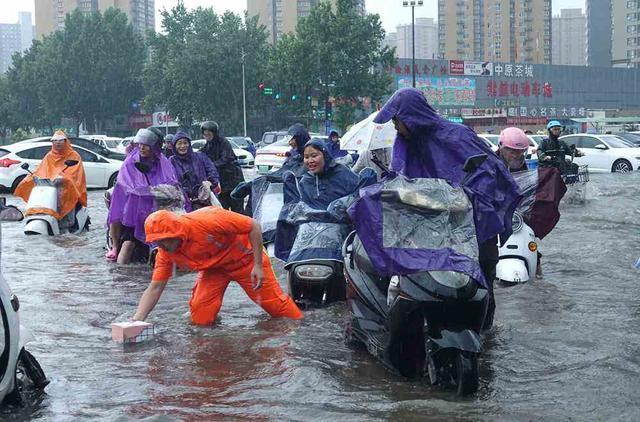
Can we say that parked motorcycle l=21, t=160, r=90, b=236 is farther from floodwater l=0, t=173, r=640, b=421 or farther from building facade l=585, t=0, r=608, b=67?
building facade l=585, t=0, r=608, b=67

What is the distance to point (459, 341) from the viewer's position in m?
5.01

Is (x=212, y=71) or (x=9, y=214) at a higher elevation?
(x=212, y=71)

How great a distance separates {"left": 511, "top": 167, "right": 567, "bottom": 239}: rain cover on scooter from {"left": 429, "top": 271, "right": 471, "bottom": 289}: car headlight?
11.2 ft

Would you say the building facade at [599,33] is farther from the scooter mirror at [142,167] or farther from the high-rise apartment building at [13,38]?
the scooter mirror at [142,167]

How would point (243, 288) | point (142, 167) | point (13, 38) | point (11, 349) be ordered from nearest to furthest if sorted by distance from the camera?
point (11, 349) → point (243, 288) → point (142, 167) → point (13, 38)

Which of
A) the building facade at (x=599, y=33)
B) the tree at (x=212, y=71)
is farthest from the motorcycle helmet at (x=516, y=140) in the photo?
the building facade at (x=599, y=33)

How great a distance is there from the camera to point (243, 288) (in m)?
7.21

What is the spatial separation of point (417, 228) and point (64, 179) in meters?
9.25

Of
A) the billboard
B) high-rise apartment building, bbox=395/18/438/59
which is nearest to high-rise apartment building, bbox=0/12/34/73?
high-rise apartment building, bbox=395/18/438/59

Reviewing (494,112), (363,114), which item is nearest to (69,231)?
(363,114)

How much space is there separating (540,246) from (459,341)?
7.58 meters

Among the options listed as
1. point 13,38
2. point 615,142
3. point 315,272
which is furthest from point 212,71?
point 13,38

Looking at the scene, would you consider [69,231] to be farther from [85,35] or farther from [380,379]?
[85,35]

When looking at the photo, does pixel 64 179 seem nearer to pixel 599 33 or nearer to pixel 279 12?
pixel 279 12
